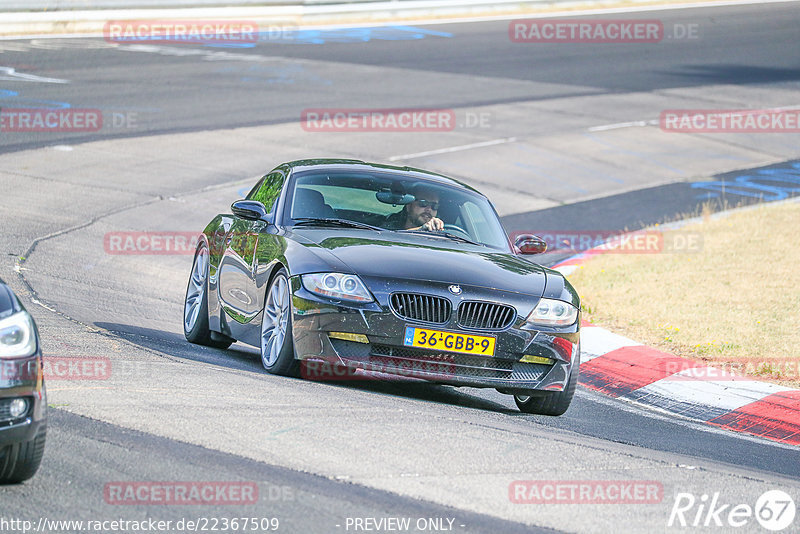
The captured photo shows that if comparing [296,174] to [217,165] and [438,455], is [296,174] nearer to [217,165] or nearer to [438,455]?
[438,455]

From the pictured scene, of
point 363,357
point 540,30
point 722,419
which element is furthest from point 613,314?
point 540,30

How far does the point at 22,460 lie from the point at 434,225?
4.67 meters

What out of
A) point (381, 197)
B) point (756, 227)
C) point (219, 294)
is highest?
point (381, 197)

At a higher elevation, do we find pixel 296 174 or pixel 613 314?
pixel 296 174

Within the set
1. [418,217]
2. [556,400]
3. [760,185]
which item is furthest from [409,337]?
[760,185]

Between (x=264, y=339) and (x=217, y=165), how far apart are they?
11274 mm

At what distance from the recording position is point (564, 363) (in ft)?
27.2

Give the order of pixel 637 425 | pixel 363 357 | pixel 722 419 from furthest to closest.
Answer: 1. pixel 722 419
2. pixel 637 425
3. pixel 363 357

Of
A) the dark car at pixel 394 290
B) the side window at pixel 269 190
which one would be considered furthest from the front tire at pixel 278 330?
the side window at pixel 269 190

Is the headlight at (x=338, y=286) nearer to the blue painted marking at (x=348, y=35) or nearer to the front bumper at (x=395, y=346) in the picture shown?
the front bumper at (x=395, y=346)

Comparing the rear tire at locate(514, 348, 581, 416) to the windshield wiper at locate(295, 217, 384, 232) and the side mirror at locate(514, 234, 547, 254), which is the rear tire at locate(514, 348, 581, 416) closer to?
the side mirror at locate(514, 234, 547, 254)

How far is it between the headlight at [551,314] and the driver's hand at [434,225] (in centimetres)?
133

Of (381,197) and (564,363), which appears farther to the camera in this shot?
(381,197)

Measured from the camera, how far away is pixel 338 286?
26.0 ft
